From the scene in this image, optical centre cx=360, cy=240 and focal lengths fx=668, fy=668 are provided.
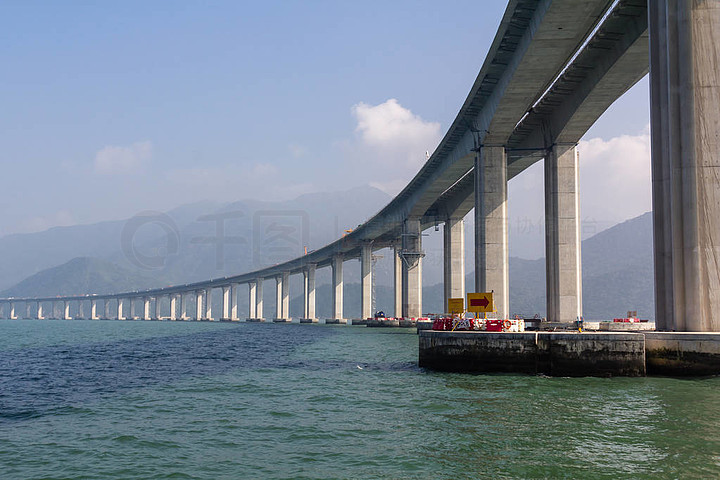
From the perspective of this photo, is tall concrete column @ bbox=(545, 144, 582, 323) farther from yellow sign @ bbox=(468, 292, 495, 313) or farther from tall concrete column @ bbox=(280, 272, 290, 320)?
tall concrete column @ bbox=(280, 272, 290, 320)

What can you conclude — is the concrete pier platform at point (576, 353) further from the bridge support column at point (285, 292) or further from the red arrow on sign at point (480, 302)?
the bridge support column at point (285, 292)

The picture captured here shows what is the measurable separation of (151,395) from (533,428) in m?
15.7

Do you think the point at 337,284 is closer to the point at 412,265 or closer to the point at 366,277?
the point at 366,277

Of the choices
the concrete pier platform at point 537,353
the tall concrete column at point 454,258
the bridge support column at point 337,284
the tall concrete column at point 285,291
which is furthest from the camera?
the tall concrete column at point 285,291

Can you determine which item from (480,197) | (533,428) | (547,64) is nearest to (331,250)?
(480,197)

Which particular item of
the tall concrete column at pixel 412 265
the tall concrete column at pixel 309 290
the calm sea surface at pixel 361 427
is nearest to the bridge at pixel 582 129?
the calm sea surface at pixel 361 427

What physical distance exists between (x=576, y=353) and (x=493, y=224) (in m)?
23.4

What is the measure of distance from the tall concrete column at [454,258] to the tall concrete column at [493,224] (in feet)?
146

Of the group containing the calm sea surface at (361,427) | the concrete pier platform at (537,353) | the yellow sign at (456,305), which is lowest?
the calm sea surface at (361,427)

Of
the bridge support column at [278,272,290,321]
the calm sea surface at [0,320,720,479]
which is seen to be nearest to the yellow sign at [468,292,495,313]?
the calm sea surface at [0,320,720,479]

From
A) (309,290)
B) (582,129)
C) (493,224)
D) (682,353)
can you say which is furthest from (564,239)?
(309,290)

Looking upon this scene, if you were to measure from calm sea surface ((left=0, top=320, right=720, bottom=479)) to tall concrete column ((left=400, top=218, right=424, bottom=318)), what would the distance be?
65395mm

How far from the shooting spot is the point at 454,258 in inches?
3878

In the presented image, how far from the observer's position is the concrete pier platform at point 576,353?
26.3 meters
